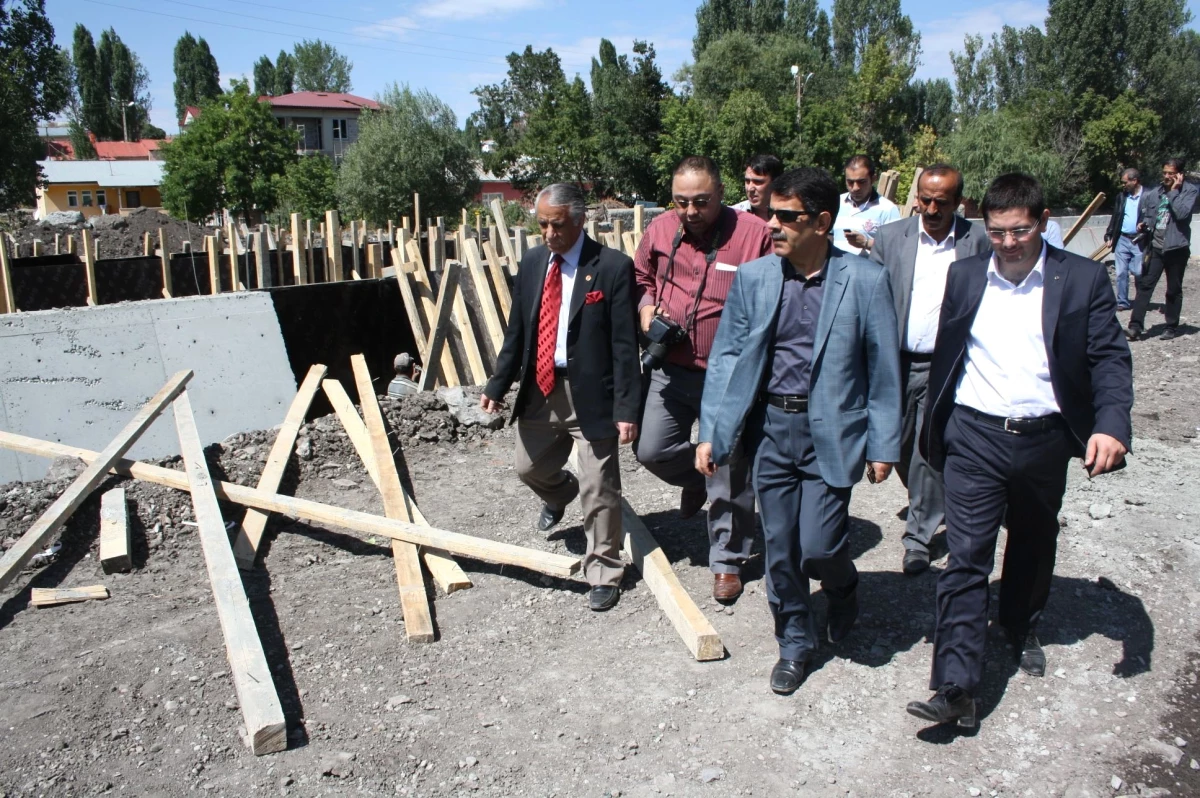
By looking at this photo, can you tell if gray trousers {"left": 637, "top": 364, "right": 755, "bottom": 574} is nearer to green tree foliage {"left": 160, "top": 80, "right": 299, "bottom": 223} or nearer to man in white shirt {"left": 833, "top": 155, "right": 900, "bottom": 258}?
man in white shirt {"left": 833, "top": 155, "right": 900, "bottom": 258}

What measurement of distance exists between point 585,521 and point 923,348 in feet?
5.66

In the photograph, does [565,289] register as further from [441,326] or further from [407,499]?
[441,326]

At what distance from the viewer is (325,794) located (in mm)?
2930

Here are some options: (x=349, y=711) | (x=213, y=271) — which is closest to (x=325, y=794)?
(x=349, y=711)

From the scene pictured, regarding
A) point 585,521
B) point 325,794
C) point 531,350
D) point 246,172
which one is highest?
point 246,172

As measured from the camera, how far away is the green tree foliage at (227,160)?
171 feet

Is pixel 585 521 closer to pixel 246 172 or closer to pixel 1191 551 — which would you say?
pixel 1191 551

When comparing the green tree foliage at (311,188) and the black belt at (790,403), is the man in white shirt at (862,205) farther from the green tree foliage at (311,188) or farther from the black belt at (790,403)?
the green tree foliage at (311,188)

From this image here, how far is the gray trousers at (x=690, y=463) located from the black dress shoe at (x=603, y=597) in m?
0.46

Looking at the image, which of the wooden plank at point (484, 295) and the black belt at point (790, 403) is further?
the wooden plank at point (484, 295)

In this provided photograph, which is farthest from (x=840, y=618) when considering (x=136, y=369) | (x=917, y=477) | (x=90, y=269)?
(x=90, y=269)

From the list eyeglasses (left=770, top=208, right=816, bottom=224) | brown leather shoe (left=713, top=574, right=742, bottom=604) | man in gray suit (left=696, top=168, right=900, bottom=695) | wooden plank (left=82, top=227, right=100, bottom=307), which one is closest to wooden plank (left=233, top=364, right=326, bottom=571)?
brown leather shoe (left=713, top=574, right=742, bottom=604)

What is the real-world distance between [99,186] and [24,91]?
158 feet

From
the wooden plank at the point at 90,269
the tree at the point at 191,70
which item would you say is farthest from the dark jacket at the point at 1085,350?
the tree at the point at 191,70
